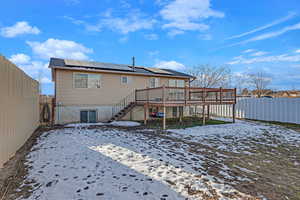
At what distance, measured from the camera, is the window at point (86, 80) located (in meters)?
10.4

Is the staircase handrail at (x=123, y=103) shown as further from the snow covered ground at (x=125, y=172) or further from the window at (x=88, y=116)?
the snow covered ground at (x=125, y=172)

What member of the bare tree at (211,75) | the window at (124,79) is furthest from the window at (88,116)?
the bare tree at (211,75)

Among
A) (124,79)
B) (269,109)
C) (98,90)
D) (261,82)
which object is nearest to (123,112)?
(98,90)

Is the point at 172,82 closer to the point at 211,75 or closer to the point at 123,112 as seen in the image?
the point at 123,112

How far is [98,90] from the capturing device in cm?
1102

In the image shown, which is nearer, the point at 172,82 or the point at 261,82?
the point at 172,82

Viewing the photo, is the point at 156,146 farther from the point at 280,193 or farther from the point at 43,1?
the point at 43,1

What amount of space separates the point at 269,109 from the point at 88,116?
13.6m

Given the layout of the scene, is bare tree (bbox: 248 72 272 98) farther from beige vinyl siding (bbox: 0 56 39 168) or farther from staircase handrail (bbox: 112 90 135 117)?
beige vinyl siding (bbox: 0 56 39 168)

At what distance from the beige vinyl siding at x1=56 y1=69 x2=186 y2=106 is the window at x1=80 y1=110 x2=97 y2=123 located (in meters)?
0.62

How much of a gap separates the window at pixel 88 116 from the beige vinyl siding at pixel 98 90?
2.05ft

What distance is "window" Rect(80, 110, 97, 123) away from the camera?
34.9 ft

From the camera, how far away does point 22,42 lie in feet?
60.3

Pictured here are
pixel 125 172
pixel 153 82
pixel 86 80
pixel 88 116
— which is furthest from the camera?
pixel 153 82
